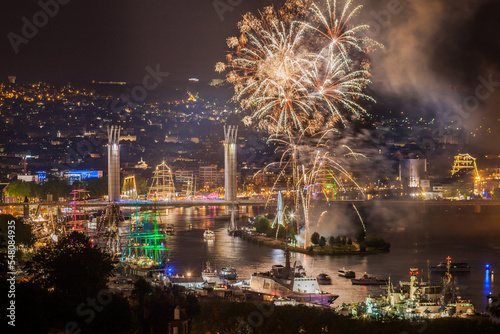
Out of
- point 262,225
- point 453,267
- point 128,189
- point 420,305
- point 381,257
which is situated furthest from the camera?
point 128,189

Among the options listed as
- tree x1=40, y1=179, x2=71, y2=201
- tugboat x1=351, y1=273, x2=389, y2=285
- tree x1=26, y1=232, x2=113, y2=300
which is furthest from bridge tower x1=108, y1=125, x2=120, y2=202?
tree x1=26, y1=232, x2=113, y2=300

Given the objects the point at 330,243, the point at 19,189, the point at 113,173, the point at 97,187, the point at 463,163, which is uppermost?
the point at 463,163

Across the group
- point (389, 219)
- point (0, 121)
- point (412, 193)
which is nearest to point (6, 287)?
point (389, 219)

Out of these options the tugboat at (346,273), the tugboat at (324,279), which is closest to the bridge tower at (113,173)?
the tugboat at (346,273)

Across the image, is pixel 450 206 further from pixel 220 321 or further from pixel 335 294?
pixel 220 321

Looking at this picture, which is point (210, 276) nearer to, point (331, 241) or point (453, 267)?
point (453, 267)

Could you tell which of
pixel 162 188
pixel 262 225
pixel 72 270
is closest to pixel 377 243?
pixel 262 225

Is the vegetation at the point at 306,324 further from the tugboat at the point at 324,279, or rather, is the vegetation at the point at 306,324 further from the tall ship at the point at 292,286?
the tugboat at the point at 324,279
